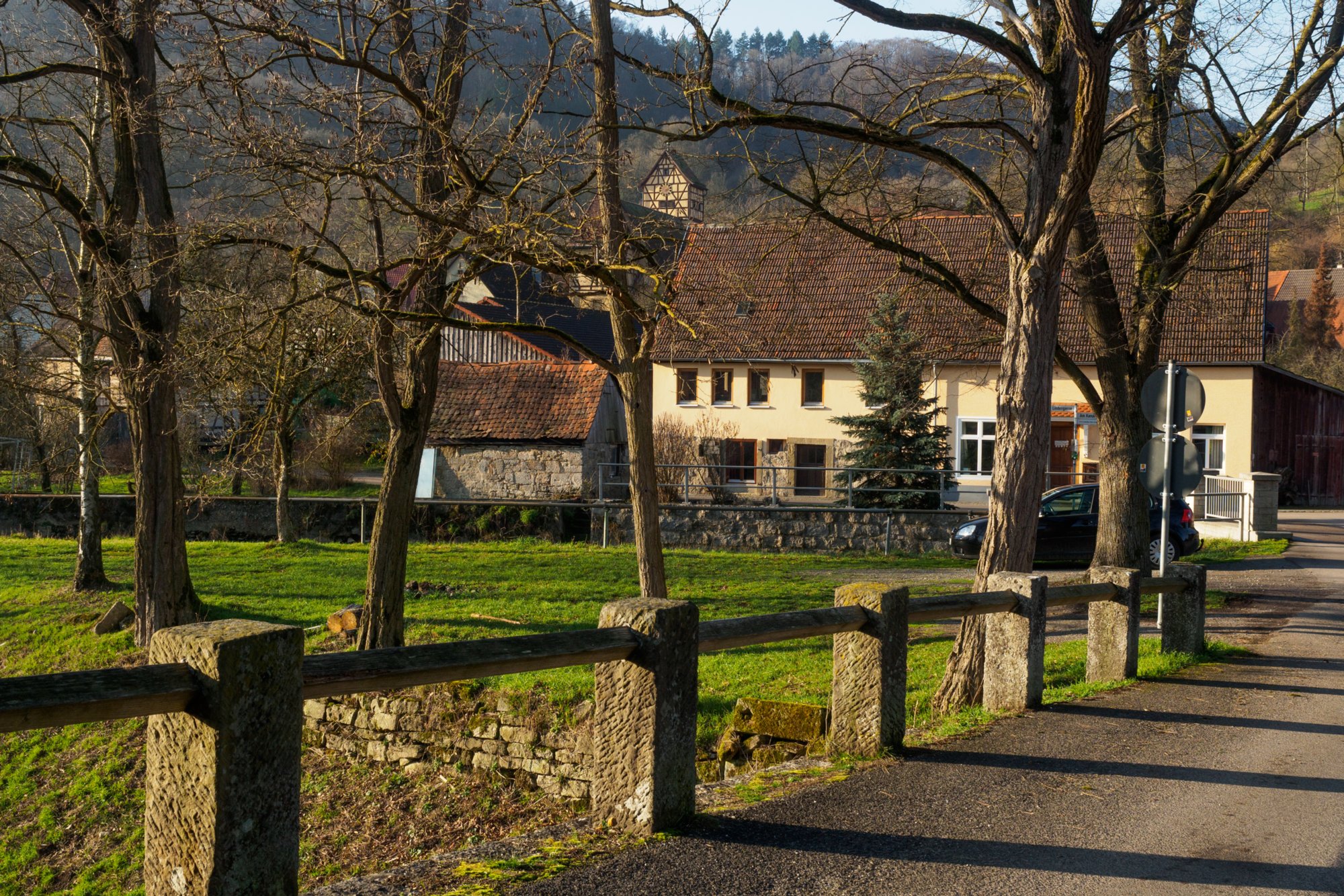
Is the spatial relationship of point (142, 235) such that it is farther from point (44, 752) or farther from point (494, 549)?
point (494, 549)

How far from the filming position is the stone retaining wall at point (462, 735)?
11125 mm

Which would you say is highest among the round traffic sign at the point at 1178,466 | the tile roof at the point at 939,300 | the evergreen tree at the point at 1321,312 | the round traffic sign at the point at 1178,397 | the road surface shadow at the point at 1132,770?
the evergreen tree at the point at 1321,312

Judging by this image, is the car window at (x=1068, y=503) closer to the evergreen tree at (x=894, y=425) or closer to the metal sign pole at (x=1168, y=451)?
the evergreen tree at (x=894, y=425)

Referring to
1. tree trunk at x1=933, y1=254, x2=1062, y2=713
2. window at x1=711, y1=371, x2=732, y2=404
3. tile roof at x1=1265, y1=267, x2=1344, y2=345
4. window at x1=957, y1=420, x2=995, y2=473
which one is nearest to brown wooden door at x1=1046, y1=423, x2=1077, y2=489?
window at x1=957, y1=420, x2=995, y2=473

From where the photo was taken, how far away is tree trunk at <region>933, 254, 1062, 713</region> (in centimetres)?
936

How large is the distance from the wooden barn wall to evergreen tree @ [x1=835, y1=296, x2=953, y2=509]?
10.6m

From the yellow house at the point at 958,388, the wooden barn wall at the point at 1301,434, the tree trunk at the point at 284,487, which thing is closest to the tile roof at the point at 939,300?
the yellow house at the point at 958,388

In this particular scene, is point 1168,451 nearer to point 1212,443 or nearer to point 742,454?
point 1212,443

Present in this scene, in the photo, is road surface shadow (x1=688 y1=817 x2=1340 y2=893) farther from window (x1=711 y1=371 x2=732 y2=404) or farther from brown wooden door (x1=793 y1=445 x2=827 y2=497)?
window (x1=711 y1=371 x2=732 y2=404)

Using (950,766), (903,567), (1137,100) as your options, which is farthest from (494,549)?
(950,766)

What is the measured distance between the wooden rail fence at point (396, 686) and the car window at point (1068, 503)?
1514 cm

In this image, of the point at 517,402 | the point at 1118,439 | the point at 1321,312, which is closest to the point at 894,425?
the point at 517,402

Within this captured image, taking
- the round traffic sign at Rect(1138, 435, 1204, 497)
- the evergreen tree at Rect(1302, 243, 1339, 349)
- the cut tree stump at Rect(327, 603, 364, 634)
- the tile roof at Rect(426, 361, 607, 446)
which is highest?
the evergreen tree at Rect(1302, 243, 1339, 349)

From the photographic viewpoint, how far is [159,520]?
14.9m
